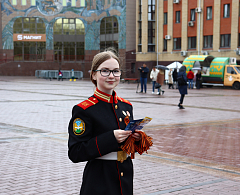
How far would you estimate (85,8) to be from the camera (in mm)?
64938

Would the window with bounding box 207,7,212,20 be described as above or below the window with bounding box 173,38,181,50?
above

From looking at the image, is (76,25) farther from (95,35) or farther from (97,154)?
(97,154)

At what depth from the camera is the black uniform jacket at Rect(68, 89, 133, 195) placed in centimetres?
267

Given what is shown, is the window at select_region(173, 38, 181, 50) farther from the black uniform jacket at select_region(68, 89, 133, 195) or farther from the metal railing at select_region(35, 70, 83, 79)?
the black uniform jacket at select_region(68, 89, 133, 195)

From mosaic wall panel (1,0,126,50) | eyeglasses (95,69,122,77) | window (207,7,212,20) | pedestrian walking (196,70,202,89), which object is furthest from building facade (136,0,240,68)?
eyeglasses (95,69,122,77)

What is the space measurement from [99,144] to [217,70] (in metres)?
31.8

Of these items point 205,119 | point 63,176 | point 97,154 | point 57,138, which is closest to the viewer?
point 97,154

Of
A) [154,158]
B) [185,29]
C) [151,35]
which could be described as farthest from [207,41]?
[154,158]

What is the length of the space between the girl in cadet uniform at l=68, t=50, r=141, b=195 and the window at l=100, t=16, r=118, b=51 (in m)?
57.3

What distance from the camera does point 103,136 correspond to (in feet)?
8.82

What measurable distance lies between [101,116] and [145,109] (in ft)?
40.4

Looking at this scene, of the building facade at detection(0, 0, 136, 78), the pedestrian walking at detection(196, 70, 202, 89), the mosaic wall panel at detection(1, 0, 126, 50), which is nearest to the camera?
the pedestrian walking at detection(196, 70, 202, 89)

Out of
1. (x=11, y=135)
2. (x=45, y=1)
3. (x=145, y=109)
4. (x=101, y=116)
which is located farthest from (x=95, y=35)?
(x=101, y=116)

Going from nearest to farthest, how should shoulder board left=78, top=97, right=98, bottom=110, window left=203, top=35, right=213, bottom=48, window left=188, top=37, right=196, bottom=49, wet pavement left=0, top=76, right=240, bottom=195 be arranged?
1. shoulder board left=78, top=97, right=98, bottom=110
2. wet pavement left=0, top=76, right=240, bottom=195
3. window left=203, top=35, right=213, bottom=48
4. window left=188, top=37, right=196, bottom=49
